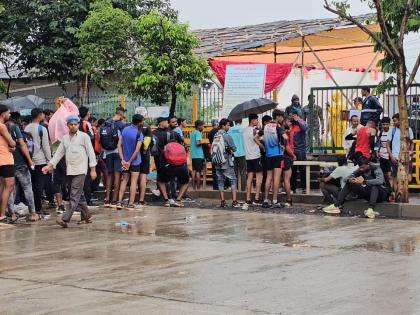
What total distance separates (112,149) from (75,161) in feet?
9.82

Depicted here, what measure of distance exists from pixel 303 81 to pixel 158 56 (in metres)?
4.76

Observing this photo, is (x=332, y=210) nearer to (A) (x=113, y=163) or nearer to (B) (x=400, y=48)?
(B) (x=400, y=48)

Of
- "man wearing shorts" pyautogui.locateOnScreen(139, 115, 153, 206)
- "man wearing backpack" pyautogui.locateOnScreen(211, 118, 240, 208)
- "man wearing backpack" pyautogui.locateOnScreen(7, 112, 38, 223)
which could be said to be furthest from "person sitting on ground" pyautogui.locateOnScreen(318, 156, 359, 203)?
"man wearing backpack" pyautogui.locateOnScreen(7, 112, 38, 223)

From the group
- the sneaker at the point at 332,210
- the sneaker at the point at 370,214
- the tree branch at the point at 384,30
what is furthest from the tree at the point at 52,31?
the sneaker at the point at 370,214

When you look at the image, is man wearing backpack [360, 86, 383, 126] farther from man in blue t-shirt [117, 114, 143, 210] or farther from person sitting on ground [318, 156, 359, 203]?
man in blue t-shirt [117, 114, 143, 210]

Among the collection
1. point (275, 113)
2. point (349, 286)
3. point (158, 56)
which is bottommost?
point (349, 286)

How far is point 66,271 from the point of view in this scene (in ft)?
29.8

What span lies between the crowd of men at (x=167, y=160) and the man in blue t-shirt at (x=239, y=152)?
0.07 ft

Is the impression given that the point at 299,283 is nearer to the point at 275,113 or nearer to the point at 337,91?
the point at 275,113

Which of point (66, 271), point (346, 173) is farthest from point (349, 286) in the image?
point (346, 173)

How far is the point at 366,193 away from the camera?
14.2 meters

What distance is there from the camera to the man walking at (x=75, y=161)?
41.6 feet

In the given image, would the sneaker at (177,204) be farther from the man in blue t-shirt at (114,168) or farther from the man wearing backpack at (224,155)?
the man in blue t-shirt at (114,168)

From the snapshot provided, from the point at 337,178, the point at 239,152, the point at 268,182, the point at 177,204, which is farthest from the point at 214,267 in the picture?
the point at 239,152
